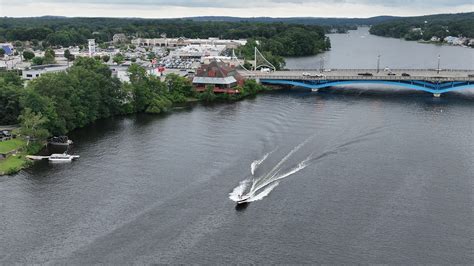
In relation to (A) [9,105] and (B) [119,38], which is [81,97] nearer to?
(A) [9,105]

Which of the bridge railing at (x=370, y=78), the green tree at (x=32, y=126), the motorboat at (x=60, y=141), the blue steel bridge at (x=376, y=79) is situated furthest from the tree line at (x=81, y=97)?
the blue steel bridge at (x=376, y=79)

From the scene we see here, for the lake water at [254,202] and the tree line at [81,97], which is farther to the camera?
the tree line at [81,97]

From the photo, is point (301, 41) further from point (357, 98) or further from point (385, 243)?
point (385, 243)

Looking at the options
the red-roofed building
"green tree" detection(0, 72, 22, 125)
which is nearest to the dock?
"green tree" detection(0, 72, 22, 125)

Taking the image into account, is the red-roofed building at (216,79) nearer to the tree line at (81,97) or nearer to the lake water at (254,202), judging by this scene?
the tree line at (81,97)

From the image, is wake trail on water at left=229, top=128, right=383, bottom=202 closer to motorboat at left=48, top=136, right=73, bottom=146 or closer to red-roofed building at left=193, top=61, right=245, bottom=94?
motorboat at left=48, top=136, right=73, bottom=146

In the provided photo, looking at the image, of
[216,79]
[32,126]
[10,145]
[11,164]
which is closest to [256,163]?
[11,164]
